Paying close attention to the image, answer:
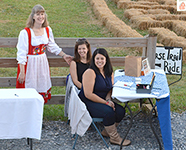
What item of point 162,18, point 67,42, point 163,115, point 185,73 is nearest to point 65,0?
point 162,18

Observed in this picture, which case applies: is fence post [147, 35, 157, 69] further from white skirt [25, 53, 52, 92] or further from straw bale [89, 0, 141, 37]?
straw bale [89, 0, 141, 37]

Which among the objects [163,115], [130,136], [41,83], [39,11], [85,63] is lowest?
[130,136]

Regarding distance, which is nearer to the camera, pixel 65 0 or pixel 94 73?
pixel 94 73

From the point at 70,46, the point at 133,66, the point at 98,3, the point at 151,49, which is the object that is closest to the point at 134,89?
the point at 133,66

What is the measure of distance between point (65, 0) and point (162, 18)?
25.3ft

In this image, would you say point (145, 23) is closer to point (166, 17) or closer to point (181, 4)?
point (166, 17)

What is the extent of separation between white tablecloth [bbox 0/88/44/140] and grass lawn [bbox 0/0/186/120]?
1.57 meters

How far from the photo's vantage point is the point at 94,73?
4566 mm

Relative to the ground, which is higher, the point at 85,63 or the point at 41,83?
the point at 85,63

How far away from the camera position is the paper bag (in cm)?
501

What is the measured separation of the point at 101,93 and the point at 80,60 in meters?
0.70

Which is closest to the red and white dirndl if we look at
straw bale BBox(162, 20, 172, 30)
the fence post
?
the fence post

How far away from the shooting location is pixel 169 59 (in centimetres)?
556

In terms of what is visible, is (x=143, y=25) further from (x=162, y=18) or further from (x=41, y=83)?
(x=41, y=83)
